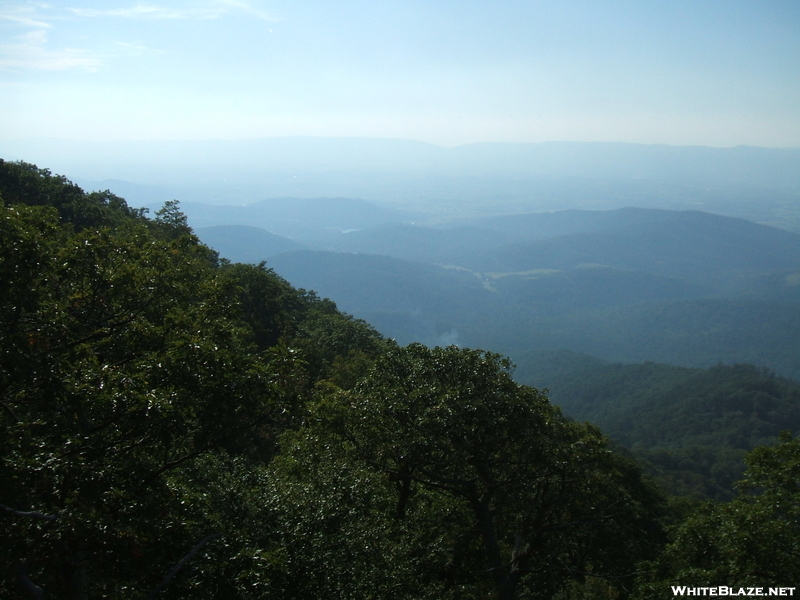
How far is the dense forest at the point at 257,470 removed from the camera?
18.6 feet

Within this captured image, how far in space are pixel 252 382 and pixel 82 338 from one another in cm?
264

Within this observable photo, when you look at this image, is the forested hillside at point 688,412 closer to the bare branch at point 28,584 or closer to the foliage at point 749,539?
the foliage at point 749,539

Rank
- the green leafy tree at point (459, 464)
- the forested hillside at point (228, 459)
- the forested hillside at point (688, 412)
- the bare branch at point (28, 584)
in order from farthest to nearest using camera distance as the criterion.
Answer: the forested hillside at point (688, 412) < the green leafy tree at point (459, 464) < the forested hillside at point (228, 459) < the bare branch at point (28, 584)

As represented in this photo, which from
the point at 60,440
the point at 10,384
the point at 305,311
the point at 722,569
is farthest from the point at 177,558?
the point at 305,311

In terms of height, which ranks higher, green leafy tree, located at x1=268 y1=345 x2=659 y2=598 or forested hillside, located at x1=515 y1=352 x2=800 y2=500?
green leafy tree, located at x1=268 y1=345 x2=659 y2=598

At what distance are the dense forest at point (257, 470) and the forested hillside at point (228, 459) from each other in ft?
0.12

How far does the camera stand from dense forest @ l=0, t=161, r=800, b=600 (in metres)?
5.66

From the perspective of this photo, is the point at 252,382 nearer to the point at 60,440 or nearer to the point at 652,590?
the point at 60,440

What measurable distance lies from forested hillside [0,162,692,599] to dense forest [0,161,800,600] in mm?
36

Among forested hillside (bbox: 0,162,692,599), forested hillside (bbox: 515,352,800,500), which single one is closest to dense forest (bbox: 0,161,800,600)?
forested hillside (bbox: 0,162,692,599)

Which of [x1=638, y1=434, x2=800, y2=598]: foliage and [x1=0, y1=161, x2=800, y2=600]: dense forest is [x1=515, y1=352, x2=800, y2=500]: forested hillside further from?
[x1=0, y1=161, x2=800, y2=600]: dense forest

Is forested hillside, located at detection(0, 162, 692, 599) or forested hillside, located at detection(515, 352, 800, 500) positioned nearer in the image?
forested hillside, located at detection(0, 162, 692, 599)

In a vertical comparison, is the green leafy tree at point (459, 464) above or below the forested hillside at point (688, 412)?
above

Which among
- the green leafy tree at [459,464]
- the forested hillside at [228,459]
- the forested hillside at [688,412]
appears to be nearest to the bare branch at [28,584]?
the forested hillside at [228,459]
